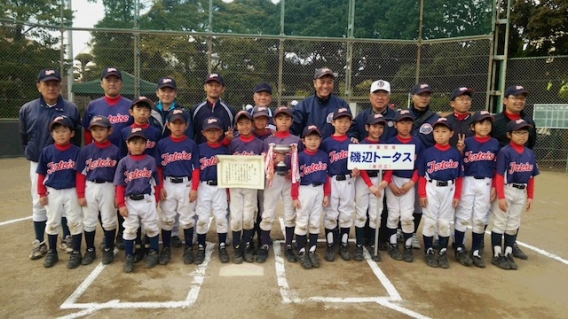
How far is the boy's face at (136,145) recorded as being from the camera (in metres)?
4.24

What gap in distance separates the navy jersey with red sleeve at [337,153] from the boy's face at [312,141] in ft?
0.62

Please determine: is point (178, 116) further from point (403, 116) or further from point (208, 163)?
point (403, 116)

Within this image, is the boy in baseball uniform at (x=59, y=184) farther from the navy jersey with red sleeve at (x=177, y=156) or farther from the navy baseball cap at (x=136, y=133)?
the navy jersey with red sleeve at (x=177, y=156)

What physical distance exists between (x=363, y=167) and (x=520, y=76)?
929 centimetres

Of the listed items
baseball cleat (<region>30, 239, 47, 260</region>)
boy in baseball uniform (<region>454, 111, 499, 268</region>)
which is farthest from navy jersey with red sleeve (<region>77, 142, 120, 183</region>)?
boy in baseball uniform (<region>454, 111, 499, 268</region>)

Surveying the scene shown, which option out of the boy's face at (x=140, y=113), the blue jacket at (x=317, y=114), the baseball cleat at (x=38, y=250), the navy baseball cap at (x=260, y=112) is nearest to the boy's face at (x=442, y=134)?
the blue jacket at (x=317, y=114)

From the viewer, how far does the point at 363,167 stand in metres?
4.46

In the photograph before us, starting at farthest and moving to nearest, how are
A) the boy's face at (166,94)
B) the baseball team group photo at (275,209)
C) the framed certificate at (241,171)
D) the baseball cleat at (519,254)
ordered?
the boy's face at (166,94), the baseball cleat at (519,254), the framed certificate at (241,171), the baseball team group photo at (275,209)

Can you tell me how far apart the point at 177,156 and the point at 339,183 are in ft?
6.01

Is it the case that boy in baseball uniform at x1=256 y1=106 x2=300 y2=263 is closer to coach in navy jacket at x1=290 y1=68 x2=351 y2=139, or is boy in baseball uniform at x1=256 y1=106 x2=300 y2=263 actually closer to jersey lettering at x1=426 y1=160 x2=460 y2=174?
coach in navy jacket at x1=290 y1=68 x2=351 y2=139

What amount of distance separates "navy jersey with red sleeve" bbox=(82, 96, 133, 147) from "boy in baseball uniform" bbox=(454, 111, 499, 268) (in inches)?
153

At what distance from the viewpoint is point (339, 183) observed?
4.63 metres

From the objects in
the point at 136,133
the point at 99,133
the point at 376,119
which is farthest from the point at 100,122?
the point at 376,119

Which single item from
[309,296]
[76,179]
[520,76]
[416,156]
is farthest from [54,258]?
[520,76]
